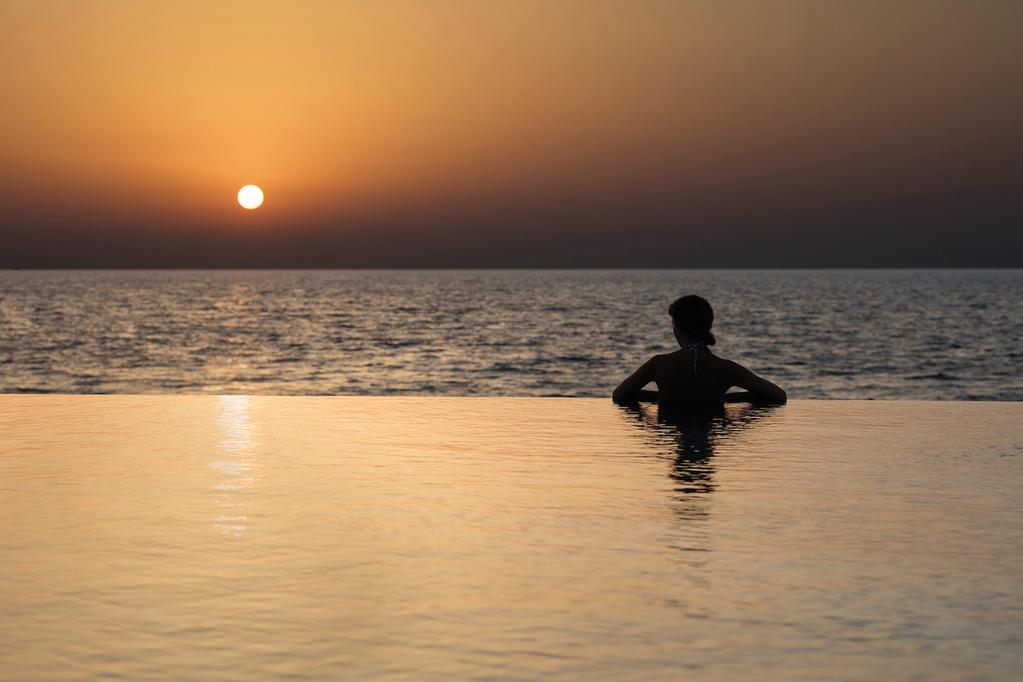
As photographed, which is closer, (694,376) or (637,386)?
(694,376)

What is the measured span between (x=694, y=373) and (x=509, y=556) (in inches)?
216

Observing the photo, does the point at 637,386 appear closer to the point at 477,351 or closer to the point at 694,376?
the point at 694,376

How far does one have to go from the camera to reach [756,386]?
10.4 meters

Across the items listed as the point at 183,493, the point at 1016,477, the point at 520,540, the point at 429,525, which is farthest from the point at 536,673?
the point at 1016,477

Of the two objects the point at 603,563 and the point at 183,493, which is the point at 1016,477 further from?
the point at 183,493

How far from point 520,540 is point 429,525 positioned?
523 millimetres

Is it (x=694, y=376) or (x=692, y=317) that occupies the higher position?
(x=692, y=317)

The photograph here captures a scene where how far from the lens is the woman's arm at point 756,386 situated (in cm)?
1016

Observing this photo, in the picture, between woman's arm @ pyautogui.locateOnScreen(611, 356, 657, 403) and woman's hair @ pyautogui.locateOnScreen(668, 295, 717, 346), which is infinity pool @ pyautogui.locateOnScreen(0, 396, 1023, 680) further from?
woman's arm @ pyautogui.locateOnScreen(611, 356, 657, 403)

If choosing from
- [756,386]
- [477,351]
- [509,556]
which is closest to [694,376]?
[756,386]

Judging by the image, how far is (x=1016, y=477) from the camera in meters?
7.11

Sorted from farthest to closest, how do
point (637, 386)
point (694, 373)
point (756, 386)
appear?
point (637, 386) → point (756, 386) → point (694, 373)

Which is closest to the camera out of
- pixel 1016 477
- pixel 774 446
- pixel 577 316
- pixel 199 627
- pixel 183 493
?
pixel 199 627

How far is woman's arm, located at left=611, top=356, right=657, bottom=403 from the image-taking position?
33.4 feet
